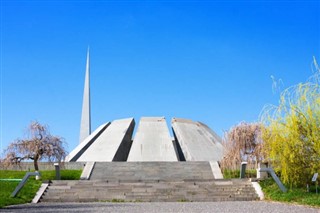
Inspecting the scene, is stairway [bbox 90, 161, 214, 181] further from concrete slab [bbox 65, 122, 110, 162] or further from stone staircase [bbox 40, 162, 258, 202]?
concrete slab [bbox 65, 122, 110, 162]

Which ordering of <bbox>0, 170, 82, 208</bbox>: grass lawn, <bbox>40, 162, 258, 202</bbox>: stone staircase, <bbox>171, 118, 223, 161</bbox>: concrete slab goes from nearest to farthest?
<bbox>0, 170, 82, 208</bbox>: grass lawn < <bbox>40, 162, 258, 202</bbox>: stone staircase < <bbox>171, 118, 223, 161</bbox>: concrete slab

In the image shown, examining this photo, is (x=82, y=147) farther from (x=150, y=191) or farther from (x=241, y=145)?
(x=150, y=191)

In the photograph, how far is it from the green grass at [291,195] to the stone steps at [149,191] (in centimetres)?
45

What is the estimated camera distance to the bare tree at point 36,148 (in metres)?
18.4

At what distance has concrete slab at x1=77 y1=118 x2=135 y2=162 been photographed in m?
21.6

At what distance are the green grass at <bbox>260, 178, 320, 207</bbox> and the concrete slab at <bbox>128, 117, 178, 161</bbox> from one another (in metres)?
7.64

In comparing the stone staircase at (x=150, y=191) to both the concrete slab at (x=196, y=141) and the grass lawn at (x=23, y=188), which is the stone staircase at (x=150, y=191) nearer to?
the grass lawn at (x=23, y=188)

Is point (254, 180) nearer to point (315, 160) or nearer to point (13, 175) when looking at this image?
point (315, 160)

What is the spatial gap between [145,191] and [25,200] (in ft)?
11.6

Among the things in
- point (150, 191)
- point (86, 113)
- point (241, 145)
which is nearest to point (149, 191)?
point (150, 191)

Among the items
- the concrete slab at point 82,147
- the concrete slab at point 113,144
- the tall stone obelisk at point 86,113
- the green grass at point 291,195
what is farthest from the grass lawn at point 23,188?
the tall stone obelisk at point 86,113

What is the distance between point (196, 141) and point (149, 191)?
34.3 feet

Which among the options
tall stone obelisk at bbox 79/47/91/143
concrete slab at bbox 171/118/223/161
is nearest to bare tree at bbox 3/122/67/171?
concrete slab at bbox 171/118/223/161

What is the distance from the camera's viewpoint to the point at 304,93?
40.9 feet
